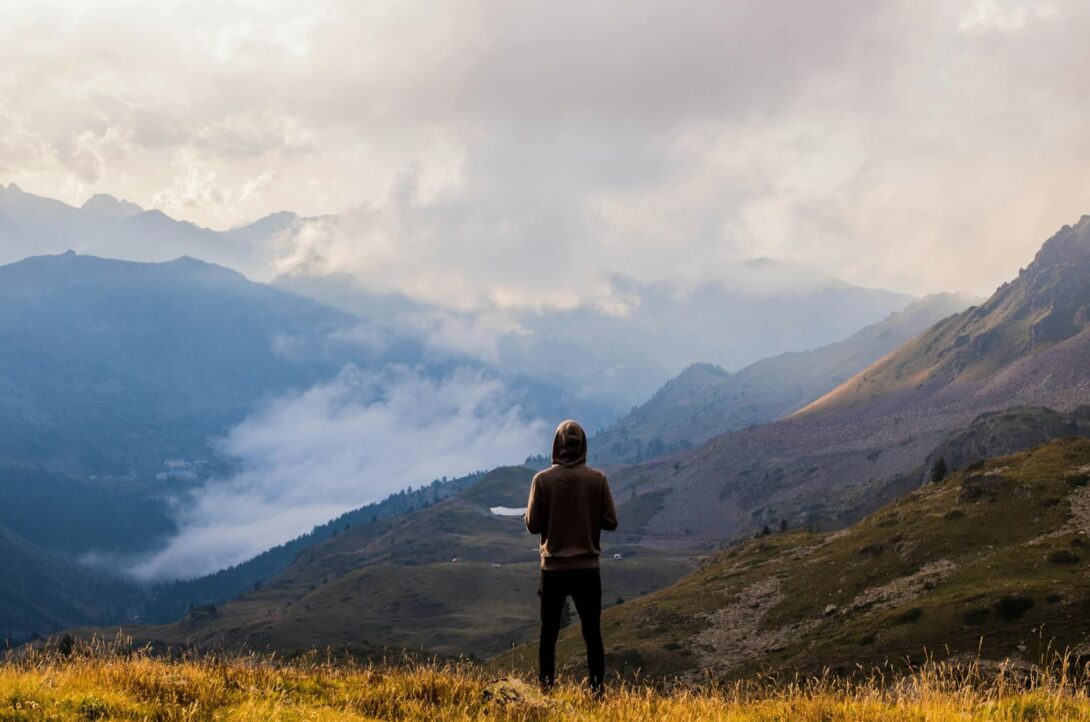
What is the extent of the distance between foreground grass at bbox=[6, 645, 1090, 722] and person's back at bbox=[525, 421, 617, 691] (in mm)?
962

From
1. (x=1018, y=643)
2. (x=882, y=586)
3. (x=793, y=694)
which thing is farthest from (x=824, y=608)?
(x=793, y=694)

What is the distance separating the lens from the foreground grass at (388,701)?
33.0 ft

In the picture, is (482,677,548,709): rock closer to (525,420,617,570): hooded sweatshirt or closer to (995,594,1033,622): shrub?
(525,420,617,570): hooded sweatshirt

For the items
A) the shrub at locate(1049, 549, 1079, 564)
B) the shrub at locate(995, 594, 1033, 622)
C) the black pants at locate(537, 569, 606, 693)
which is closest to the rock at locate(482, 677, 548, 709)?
the black pants at locate(537, 569, 606, 693)

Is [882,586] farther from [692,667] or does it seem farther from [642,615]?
[642,615]

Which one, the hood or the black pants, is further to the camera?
the hood

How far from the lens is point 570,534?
13602 mm

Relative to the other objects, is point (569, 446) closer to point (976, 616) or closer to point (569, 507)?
point (569, 507)

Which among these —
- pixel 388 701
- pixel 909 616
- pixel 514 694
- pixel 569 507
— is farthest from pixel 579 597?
pixel 909 616

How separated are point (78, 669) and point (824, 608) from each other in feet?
242

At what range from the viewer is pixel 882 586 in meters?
75.2

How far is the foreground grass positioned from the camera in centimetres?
1005

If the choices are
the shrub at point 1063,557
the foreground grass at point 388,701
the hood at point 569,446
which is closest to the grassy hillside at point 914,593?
the shrub at point 1063,557

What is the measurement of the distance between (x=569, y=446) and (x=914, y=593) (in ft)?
213
